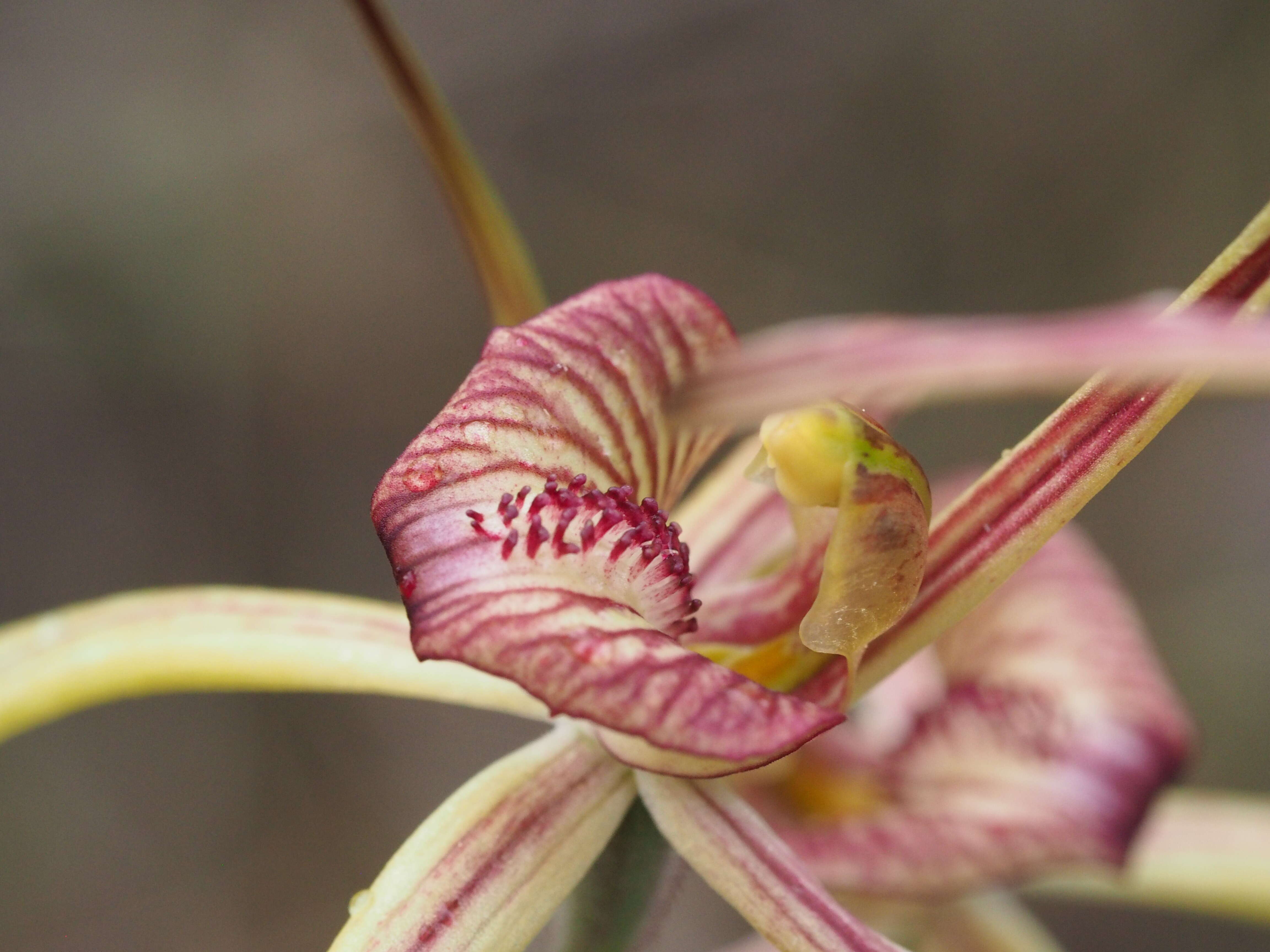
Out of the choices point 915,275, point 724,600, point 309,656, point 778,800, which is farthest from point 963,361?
point 915,275

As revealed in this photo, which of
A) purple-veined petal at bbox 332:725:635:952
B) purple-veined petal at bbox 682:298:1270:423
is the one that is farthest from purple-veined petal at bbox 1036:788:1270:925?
purple-veined petal at bbox 682:298:1270:423

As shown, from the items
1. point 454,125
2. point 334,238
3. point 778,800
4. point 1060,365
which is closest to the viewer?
point 1060,365

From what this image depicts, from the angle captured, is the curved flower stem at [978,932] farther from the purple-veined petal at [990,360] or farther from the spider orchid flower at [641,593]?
the purple-veined petal at [990,360]

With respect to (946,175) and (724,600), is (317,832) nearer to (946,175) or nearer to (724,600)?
(946,175)

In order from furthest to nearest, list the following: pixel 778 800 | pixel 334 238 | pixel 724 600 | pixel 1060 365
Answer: pixel 334 238 < pixel 778 800 < pixel 724 600 < pixel 1060 365

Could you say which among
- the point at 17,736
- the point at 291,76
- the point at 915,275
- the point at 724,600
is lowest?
the point at 915,275

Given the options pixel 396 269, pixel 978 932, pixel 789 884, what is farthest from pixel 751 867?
pixel 396 269

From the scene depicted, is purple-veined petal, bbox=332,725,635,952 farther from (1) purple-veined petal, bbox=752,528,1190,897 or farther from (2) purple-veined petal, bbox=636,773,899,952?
(1) purple-veined petal, bbox=752,528,1190,897
